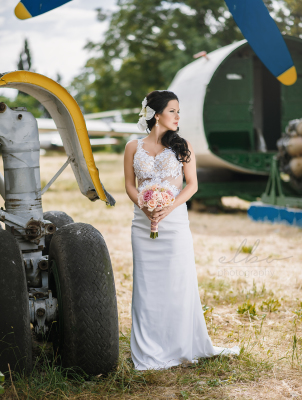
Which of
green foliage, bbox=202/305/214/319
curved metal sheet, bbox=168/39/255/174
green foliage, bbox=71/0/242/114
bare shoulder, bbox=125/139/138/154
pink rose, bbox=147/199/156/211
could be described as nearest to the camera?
pink rose, bbox=147/199/156/211

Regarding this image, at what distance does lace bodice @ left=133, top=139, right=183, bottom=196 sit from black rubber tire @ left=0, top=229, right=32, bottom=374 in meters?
0.98

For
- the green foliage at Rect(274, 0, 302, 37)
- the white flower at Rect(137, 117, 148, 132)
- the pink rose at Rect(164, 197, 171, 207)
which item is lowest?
the pink rose at Rect(164, 197, 171, 207)

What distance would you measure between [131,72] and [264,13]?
20.4m

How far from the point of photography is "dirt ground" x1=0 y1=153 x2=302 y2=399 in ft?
9.31

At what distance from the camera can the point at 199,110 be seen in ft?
30.5

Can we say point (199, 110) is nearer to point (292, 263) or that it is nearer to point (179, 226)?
point (292, 263)

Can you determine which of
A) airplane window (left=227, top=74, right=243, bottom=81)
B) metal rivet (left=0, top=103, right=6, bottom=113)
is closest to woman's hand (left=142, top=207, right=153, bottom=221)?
metal rivet (left=0, top=103, right=6, bottom=113)

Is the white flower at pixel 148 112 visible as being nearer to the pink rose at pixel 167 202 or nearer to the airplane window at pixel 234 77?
the pink rose at pixel 167 202

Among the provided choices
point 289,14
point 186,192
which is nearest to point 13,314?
point 186,192

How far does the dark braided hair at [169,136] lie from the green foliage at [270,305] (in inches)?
65.5

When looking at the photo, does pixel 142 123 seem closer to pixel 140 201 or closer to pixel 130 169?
pixel 130 169

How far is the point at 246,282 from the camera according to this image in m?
4.86

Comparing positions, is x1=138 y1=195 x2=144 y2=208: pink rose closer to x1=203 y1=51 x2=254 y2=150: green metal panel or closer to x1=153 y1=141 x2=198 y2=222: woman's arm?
x1=153 y1=141 x2=198 y2=222: woman's arm

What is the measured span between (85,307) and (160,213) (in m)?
0.73
